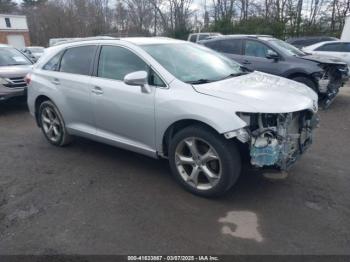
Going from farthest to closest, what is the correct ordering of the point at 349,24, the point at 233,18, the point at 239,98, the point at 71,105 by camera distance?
the point at 233,18 < the point at 349,24 < the point at 71,105 < the point at 239,98

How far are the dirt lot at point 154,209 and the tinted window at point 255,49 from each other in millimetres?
4182

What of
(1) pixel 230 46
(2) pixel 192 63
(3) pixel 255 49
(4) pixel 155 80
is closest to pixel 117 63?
(4) pixel 155 80

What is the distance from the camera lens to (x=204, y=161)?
3.42 metres

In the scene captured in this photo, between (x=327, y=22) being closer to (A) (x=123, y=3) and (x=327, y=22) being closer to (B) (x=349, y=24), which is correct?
(B) (x=349, y=24)

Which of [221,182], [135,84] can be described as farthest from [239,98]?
[135,84]

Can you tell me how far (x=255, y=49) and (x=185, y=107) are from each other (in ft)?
19.3

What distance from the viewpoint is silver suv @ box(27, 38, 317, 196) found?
124 inches

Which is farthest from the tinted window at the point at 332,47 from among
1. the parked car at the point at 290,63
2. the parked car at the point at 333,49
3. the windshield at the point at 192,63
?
the windshield at the point at 192,63

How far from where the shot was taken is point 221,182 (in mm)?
3324

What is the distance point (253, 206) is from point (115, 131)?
1974mm

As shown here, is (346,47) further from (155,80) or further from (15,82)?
(15,82)

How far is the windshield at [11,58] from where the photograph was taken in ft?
27.2

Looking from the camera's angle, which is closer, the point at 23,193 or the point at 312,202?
the point at 312,202

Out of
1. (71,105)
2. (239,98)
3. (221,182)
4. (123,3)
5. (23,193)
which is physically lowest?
(23,193)
